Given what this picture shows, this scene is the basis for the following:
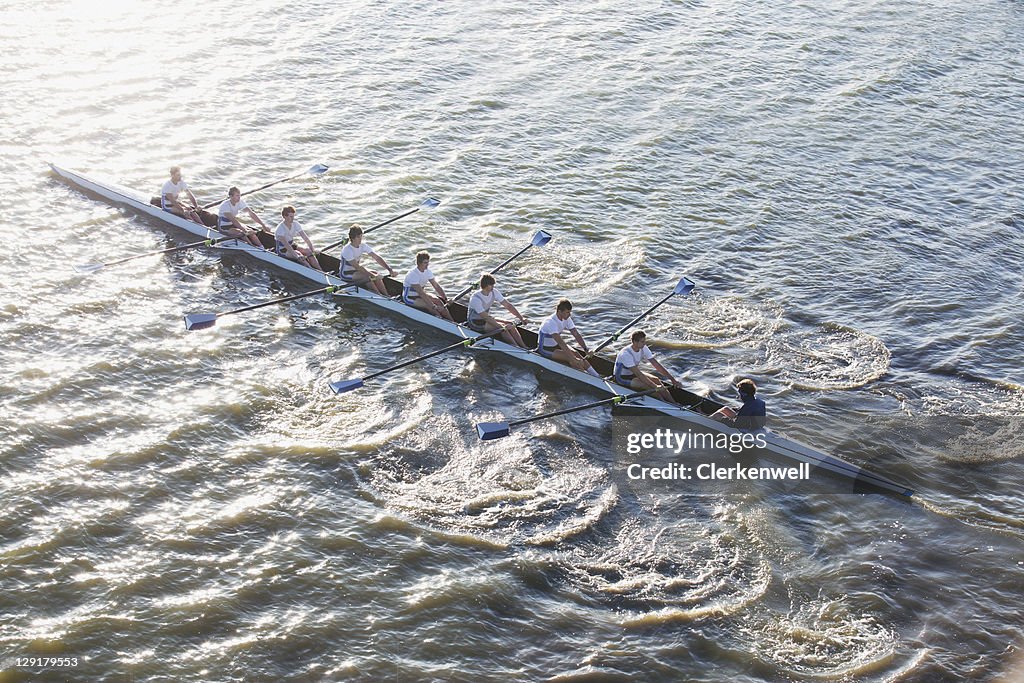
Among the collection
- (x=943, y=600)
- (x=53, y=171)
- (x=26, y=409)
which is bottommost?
(x=943, y=600)

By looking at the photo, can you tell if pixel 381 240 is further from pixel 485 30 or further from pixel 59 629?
pixel 485 30

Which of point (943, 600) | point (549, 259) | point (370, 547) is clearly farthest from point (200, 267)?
point (943, 600)

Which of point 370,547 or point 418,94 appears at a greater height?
point 418,94

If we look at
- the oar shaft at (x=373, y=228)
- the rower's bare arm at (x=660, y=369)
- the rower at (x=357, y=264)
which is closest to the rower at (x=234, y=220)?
the oar shaft at (x=373, y=228)

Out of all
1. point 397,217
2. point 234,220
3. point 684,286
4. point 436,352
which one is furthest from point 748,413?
point 234,220

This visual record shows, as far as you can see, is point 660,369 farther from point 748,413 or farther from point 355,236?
point 355,236
